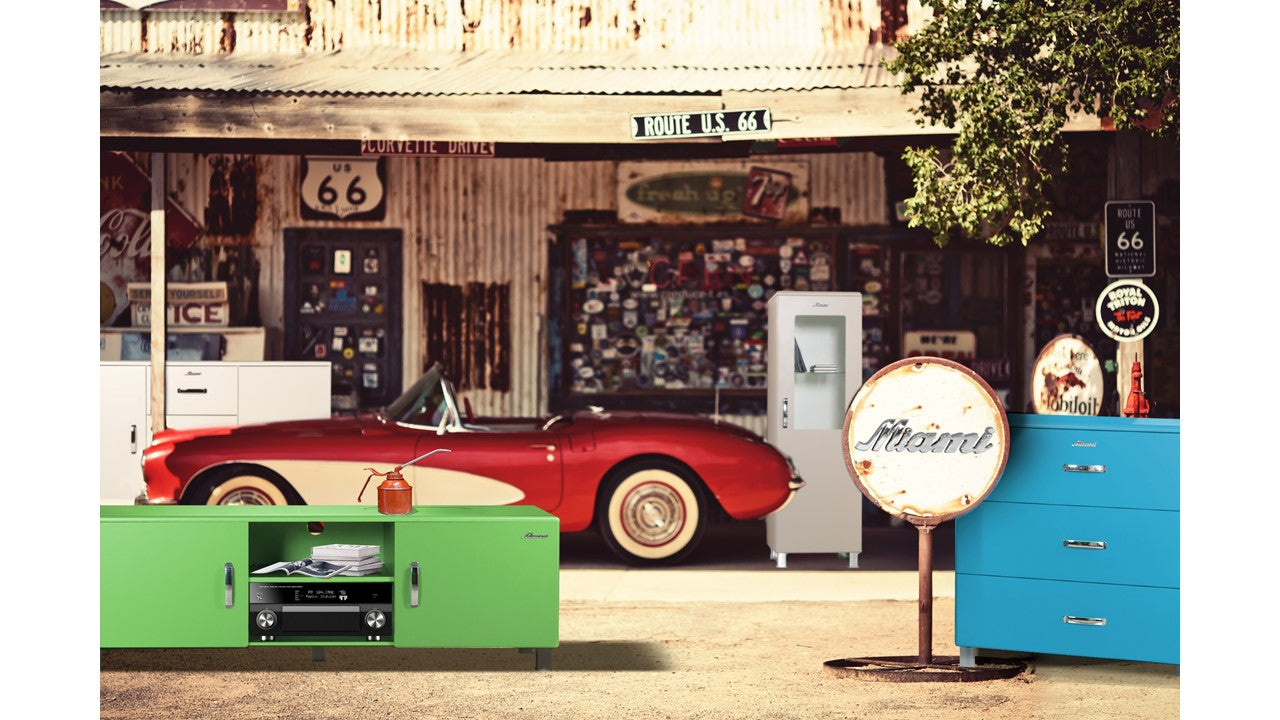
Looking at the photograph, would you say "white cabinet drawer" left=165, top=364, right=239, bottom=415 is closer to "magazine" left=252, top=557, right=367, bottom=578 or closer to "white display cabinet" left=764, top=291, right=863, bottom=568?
"white display cabinet" left=764, top=291, right=863, bottom=568

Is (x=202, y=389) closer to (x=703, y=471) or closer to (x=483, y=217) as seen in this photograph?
(x=483, y=217)

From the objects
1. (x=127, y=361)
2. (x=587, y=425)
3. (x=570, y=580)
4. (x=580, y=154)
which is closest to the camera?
(x=570, y=580)

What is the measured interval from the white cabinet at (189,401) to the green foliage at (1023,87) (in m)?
4.53

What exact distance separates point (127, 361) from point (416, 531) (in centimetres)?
543

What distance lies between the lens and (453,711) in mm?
5199

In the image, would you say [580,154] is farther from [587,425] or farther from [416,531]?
[416,531]

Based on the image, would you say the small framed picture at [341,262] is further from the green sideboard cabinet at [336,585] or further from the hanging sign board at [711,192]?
the green sideboard cabinet at [336,585]

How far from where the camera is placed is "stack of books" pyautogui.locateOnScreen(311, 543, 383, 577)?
19.1ft
